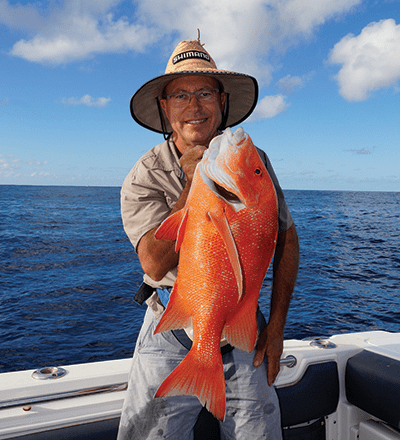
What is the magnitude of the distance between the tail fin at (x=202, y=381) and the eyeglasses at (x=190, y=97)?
1.58m

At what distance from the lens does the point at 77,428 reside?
106 inches

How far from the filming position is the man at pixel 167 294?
2.34 meters

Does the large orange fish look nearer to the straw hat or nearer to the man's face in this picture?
the man's face

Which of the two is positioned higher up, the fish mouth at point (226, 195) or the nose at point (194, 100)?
the nose at point (194, 100)

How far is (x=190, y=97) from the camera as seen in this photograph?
96.5 inches

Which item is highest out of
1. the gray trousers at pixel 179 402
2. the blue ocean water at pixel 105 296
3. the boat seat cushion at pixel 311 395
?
the gray trousers at pixel 179 402

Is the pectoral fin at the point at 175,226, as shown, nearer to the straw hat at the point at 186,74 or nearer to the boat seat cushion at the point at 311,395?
the straw hat at the point at 186,74

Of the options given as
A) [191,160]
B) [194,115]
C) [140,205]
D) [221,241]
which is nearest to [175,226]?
[221,241]

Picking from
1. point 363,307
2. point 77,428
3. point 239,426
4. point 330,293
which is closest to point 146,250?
point 239,426

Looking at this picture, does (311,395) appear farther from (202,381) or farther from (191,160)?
(191,160)

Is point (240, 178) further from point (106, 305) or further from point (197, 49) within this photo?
point (106, 305)

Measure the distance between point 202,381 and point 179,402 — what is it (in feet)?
2.25

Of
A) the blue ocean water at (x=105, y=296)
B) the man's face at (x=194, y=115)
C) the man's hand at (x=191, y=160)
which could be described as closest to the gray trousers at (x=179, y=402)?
the man's hand at (x=191, y=160)

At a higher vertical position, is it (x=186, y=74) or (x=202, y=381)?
(x=186, y=74)
